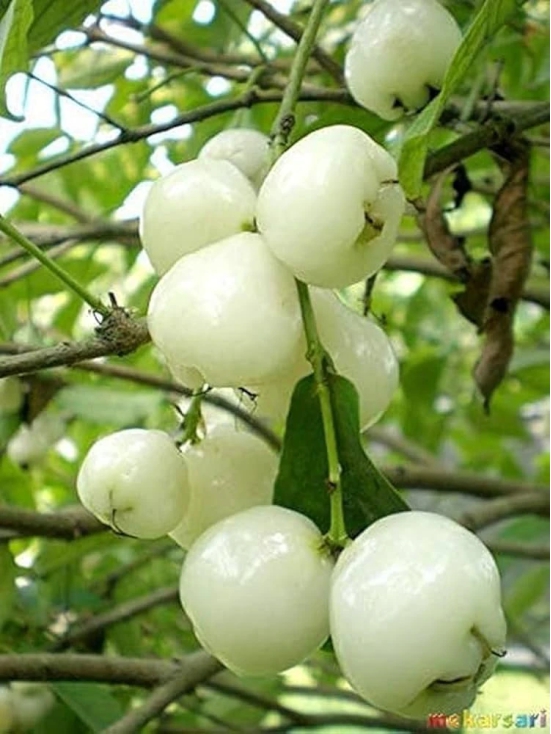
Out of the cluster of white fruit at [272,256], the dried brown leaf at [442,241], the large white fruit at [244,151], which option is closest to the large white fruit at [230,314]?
the cluster of white fruit at [272,256]

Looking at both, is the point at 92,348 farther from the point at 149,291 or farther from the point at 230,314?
the point at 149,291

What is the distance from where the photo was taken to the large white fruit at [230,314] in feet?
1.83

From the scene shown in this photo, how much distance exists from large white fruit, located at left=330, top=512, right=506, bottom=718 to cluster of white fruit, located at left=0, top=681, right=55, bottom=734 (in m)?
0.56

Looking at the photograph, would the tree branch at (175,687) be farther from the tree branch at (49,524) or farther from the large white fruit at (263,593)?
the large white fruit at (263,593)

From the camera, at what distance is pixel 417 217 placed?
930 millimetres

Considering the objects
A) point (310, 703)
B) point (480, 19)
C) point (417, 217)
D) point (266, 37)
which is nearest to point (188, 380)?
point (480, 19)

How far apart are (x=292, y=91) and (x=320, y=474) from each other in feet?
0.61

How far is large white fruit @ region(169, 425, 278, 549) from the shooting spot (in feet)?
2.08

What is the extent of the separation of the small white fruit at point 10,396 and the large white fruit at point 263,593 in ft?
1.90

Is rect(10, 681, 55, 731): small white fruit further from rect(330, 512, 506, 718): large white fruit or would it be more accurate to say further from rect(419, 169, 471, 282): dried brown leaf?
rect(330, 512, 506, 718): large white fruit

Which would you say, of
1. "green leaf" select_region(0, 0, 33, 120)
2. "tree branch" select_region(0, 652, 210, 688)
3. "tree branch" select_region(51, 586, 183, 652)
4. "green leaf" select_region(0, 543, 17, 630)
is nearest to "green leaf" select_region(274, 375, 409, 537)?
"green leaf" select_region(0, 0, 33, 120)

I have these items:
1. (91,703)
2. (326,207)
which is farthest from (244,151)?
(91,703)

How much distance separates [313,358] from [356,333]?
51 millimetres

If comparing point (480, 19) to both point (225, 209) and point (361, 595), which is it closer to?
point (225, 209)
